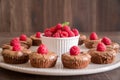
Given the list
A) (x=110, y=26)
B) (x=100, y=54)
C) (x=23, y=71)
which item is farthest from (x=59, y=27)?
(x=110, y=26)

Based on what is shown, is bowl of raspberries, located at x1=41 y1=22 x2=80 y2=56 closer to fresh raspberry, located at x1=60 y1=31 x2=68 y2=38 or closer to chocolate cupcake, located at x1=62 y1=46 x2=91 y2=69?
fresh raspberry, located at x1=60 y1=31 x2=68 y2=38

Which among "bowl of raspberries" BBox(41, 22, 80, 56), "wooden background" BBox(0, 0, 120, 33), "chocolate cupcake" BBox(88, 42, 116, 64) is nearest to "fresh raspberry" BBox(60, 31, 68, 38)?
"bowl of raspberries" BBox(41, 22, 80, 56)

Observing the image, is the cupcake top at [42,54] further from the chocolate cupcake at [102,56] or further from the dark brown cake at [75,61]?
the chocolate cupcake at [102,56]

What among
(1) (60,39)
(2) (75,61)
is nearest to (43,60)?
(2) (75,61)

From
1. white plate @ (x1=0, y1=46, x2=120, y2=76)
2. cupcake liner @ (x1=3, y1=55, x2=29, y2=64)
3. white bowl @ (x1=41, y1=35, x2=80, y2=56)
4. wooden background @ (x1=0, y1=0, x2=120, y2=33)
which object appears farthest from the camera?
wooden background @ (x1=0, y1=0, x2=120, y2=33)

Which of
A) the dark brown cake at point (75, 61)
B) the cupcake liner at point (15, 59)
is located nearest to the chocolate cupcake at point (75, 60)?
the dark brown cake at point (75, 61)

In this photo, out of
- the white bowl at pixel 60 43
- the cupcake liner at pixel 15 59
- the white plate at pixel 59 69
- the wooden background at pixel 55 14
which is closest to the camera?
the white plate at pixel 59 69

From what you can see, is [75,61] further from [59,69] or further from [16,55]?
[16,55]

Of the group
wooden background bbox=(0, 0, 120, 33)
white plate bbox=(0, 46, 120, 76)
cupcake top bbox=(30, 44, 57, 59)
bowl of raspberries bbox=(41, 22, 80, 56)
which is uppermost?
wooden background bbox=(0, 0, 120, 33)
